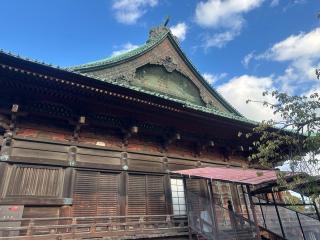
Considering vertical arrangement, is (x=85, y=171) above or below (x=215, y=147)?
below

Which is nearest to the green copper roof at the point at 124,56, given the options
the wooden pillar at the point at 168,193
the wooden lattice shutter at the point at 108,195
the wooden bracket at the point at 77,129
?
the wooden bracket at the point at 77,129

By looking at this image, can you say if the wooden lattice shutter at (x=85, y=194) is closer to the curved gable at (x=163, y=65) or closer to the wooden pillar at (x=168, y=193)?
the wooden pillar at (x=168, y=193)

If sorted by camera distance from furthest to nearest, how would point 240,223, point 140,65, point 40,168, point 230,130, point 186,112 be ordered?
point 140,65 < point 230,130 < point 186,112 < point 240,223 < point 40,168

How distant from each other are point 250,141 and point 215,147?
1.71 metres

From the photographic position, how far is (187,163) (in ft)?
35.4

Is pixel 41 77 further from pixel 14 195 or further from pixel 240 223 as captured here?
pixel 240 223

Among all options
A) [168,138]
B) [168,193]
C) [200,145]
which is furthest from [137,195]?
[200,145]

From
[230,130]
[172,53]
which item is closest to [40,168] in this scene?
[230,130]

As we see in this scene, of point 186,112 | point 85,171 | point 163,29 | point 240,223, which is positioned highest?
point 163,29

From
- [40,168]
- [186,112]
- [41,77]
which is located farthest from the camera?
[186,112]

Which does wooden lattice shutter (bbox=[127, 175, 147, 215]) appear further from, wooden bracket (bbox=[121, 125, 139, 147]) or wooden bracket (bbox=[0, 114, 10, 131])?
wooden bracket (bbox=[0, 114, 10, 131])

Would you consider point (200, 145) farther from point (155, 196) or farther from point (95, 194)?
point (95, 194)

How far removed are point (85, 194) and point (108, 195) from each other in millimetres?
756

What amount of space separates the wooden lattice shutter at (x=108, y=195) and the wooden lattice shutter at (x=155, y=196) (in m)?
1.24
